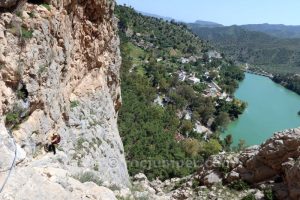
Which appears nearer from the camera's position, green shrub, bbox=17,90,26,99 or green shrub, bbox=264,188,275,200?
green shrub, bbox=17,90,26,99

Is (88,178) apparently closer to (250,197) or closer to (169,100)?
(250,197)

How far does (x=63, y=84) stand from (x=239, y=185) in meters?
11.2

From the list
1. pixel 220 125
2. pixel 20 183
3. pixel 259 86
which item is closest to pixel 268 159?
pixel 20 183

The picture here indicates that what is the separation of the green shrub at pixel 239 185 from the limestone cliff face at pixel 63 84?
6509 mm

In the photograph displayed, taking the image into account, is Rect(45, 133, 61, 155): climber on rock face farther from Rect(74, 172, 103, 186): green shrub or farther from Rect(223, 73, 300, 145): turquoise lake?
Rect(223, 73, 300, 145): turquoise lake

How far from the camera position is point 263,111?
126 meters

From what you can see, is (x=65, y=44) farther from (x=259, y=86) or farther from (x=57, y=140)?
(x=259, y=86)

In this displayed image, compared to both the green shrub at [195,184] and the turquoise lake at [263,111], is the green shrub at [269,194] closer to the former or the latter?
the green shrub at [195,184]

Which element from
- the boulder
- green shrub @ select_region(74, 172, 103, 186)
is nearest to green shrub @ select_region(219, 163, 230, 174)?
green shrub @ select_region(74, 172, 103, 186)

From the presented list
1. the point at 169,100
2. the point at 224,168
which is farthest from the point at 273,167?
the point at 169,100

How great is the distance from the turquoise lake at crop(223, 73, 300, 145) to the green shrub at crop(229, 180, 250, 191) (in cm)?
6776

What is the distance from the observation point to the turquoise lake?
326ft

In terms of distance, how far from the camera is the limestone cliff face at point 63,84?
14289 mm

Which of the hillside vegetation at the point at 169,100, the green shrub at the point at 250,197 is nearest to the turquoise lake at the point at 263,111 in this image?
the hillside vegetation at the point at 169,100
